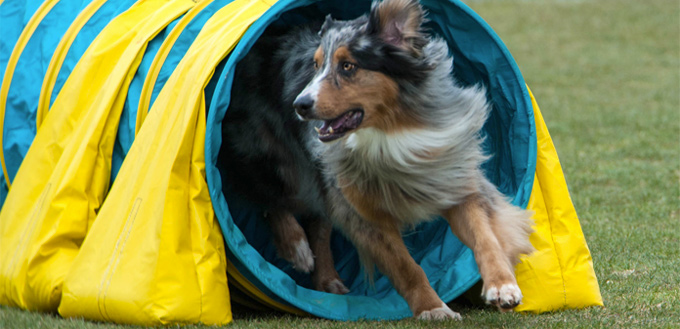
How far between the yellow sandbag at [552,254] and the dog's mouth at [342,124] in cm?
110

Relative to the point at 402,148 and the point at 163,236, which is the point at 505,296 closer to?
the point at 402,148

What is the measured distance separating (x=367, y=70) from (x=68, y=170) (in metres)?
1.68

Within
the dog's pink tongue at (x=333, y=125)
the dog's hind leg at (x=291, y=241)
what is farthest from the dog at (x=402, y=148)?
the dog's hind leg at (x=291, y=241)

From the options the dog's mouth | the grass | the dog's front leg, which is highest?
the dog's mouth

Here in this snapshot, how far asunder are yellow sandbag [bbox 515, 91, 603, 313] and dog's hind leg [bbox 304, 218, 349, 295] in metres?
1.18

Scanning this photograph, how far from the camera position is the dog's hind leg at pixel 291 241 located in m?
5.09

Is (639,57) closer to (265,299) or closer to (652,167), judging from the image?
(652,167)

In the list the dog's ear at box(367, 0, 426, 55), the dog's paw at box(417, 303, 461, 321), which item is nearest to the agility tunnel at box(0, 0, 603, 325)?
the dog's paw at box(417, 303, 461, 321)

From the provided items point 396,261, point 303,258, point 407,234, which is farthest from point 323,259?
point 396,261

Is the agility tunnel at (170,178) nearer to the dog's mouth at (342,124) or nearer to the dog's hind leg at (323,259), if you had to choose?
the dog's hind leg at (323,259)

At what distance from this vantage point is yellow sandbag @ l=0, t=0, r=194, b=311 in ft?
14.1

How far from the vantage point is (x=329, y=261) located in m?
5.27

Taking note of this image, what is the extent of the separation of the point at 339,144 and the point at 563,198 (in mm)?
1286

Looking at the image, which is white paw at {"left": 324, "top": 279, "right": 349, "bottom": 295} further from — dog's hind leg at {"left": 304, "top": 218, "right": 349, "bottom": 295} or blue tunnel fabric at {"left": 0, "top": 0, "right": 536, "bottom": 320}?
blue tunnel fabric at {"left": 0, "top": 0, "right": 536, "bottom": 320}
